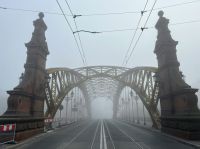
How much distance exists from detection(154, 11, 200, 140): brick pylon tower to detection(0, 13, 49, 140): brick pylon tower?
624 inches

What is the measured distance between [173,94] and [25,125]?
17539mm

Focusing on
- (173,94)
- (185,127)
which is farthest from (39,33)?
(185,127)

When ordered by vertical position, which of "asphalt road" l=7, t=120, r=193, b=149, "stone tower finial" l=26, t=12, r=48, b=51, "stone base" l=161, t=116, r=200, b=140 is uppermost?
"stone tower finial" l=26, t=12, r=48, b=51

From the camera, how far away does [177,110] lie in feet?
80.8

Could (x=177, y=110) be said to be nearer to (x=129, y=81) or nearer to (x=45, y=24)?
(x=45, y=24)

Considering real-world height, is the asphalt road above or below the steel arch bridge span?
below

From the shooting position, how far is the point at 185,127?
19.9 metres

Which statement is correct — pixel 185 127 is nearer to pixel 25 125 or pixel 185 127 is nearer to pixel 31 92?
pixel 25 125

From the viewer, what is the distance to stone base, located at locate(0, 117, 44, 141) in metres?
18.1

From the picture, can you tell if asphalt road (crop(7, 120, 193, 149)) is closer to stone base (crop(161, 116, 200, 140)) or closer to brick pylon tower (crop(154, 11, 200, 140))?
stone base (crop(161, 116, 200, 140))

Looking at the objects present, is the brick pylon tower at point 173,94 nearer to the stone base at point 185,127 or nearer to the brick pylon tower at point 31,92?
the stone base at point 185,127

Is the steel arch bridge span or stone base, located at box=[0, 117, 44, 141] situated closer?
stone base, located at box=[0, 117, 44, 141]

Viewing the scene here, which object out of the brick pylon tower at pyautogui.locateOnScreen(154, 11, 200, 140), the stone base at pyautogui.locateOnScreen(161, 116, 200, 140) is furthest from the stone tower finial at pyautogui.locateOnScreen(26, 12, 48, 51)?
the stone base at pyautogui.locateOnScreen(161, 116, 200, 140)

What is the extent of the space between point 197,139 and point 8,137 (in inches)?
662
